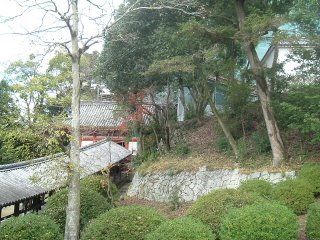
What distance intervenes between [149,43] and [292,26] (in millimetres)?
8211

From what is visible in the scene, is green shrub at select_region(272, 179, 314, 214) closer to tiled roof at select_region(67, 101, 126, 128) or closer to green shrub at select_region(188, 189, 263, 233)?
green shrub at select_region(188, 189, 263, 233)

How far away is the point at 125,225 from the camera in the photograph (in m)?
8.08

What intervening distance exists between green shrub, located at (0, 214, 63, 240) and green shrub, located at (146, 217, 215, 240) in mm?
2351

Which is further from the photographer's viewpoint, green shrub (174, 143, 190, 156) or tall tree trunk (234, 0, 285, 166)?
green shrub (174, 143, 190, 156)

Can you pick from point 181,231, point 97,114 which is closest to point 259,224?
point 181,231

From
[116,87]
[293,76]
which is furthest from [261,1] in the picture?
[116,87]

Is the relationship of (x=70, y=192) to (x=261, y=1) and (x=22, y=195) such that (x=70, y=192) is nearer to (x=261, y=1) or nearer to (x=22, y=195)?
(x=22, y=195)

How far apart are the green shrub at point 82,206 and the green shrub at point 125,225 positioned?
3222 millimetres

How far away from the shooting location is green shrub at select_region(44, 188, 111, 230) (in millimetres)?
11352

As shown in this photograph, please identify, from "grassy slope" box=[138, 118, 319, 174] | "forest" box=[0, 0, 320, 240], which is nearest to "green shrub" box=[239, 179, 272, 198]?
"forest" box=[0, 0, 320, 240]

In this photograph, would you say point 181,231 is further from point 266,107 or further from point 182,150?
point 182,150

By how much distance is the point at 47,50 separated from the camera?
8.91 metres

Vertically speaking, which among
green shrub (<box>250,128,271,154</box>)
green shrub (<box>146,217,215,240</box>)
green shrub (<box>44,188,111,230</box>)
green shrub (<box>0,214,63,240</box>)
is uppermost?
green shrub (<box>250,128,271,154</box>)

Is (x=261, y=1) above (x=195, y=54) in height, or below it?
above
